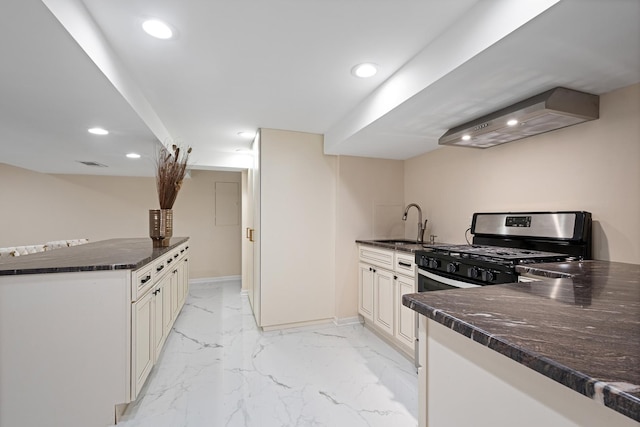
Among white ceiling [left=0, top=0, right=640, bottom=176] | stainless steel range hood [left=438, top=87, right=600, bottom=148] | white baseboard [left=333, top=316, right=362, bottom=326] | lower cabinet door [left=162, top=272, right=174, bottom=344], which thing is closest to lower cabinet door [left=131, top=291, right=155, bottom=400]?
lower cabinet door [left=162, top=272, right=174, bottom=344]

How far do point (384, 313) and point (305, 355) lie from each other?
2.67ft

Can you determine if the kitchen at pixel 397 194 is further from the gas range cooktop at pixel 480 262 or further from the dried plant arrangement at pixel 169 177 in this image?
the dried plant arrangement at pixel 169 177

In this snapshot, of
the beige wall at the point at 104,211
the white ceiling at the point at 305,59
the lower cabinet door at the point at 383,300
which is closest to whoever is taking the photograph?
the white ceiling at the point at 305,59

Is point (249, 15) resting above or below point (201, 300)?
above

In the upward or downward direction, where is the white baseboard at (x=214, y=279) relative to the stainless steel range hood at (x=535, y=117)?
downward

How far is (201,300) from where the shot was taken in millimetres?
4176

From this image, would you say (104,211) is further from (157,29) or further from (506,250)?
(506,250)

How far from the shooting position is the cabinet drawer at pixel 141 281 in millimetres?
1690

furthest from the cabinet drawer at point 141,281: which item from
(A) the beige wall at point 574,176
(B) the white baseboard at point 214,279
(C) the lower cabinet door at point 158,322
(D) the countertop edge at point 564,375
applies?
(B) the white baseboard at point 214,279

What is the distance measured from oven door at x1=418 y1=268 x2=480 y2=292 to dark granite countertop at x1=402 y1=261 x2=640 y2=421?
72 cm

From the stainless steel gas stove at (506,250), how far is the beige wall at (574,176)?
9 cm

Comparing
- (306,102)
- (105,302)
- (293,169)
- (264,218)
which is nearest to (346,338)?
(264,218)

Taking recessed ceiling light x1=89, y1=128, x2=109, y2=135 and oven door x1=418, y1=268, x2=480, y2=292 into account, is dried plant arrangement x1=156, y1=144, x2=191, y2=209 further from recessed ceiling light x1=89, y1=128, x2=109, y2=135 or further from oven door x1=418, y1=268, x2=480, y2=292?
oven door x1=418, y1=268, x2=480, y2=292

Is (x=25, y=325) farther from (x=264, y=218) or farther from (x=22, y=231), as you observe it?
(x=22, y=231)
